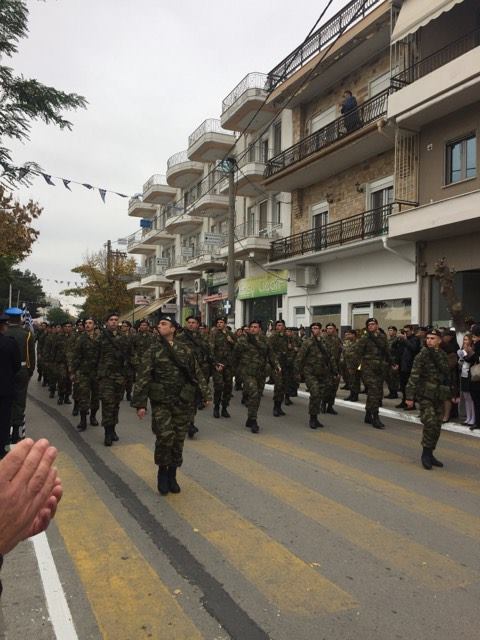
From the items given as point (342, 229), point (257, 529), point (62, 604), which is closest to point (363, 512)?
point (257, 529)

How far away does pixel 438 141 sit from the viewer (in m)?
15.5

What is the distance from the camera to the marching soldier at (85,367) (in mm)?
9117

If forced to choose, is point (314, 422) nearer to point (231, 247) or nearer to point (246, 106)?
point (231, 247)

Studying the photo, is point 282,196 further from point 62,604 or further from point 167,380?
point 62,604

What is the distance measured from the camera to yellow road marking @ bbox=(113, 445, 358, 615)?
3488mm

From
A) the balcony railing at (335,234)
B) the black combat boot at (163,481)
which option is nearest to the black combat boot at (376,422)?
the black combat boot at (163,481)

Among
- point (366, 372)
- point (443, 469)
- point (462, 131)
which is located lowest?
point (443, 469)

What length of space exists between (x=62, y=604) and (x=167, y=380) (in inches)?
111

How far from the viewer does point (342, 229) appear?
19.3 metres

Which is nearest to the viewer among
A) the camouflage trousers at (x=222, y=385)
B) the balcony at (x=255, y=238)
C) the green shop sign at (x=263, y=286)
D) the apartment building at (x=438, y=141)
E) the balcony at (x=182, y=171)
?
the camouflage trousers at (x=222, y=385)

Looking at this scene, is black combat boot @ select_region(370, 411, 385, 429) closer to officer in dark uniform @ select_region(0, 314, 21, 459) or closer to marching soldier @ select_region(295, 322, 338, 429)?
marching soldier @ select_region(295, 322, 338, 429)

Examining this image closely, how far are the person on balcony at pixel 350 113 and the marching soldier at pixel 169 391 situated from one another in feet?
46.7

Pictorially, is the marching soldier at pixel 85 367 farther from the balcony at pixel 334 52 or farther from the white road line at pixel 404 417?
the balcony at pixel 334 52

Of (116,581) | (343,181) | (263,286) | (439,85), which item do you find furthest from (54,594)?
(263,286)
